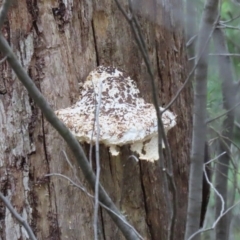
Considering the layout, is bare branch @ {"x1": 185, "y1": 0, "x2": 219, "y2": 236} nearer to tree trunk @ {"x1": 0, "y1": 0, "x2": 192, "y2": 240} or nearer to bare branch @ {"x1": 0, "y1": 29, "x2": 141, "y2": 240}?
tree trunk @ {"x1": 0, "y1": 0, "x2": 192, "y2": 240}

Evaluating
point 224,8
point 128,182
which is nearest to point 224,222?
point 224,8

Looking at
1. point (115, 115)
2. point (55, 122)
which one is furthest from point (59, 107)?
point (55, 122)

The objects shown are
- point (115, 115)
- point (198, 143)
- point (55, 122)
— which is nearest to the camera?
point (55, 122)

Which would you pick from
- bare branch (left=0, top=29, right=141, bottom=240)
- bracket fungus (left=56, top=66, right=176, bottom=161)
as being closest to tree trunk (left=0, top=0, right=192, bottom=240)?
bracket fungus (left=56, top=66, right=176, bottom=161)

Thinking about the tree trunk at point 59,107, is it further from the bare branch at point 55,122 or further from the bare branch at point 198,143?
the bare branch at point 55,122

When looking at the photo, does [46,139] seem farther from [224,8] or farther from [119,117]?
[224,8]

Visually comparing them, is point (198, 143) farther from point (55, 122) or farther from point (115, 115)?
point (55, 122)
